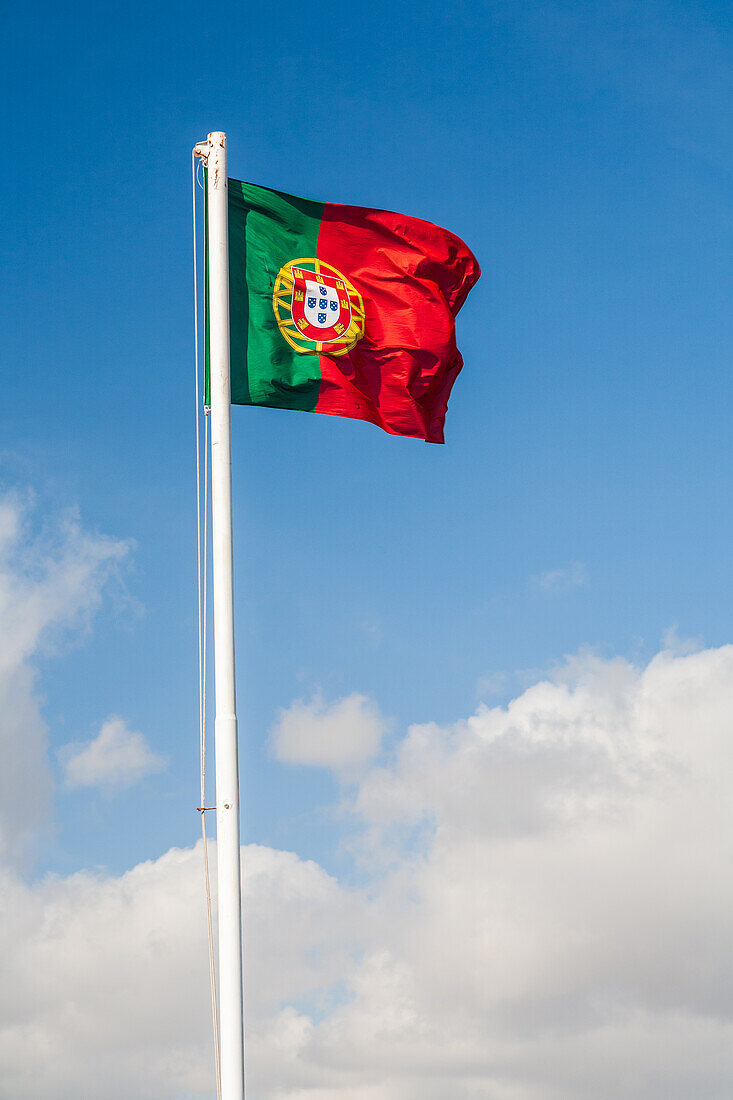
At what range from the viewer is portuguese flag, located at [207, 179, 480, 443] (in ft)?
63.7

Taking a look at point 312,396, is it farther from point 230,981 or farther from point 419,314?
point 230,981

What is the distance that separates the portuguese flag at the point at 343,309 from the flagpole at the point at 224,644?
1.02 meters

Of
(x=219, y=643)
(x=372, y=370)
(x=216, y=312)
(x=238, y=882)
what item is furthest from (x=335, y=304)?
(x=238, y=882)

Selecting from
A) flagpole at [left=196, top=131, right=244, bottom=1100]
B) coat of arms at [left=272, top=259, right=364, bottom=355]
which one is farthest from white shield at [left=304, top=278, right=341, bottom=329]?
flagpole at [left=196, top=131, right=244, bottom=1100]

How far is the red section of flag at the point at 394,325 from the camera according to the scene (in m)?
20.4

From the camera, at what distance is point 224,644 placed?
16797mm

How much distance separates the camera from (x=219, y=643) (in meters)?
16.8

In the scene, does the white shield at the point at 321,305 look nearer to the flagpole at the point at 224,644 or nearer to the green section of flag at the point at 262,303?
the green section of flag at the point at 262,303

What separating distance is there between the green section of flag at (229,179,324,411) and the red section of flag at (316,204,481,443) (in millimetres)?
509

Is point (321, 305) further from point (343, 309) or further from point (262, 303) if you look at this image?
point (262, 303)

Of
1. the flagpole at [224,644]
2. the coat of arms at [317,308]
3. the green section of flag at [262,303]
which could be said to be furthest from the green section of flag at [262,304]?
the flagpole at [224,644]

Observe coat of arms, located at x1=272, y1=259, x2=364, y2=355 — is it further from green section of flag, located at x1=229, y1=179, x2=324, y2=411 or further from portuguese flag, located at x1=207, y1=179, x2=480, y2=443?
green section of flag, located at x1=229, y1=179, x2=324, y2=411

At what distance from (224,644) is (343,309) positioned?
618 cm

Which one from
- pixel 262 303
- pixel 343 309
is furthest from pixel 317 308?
pixel 262 303
